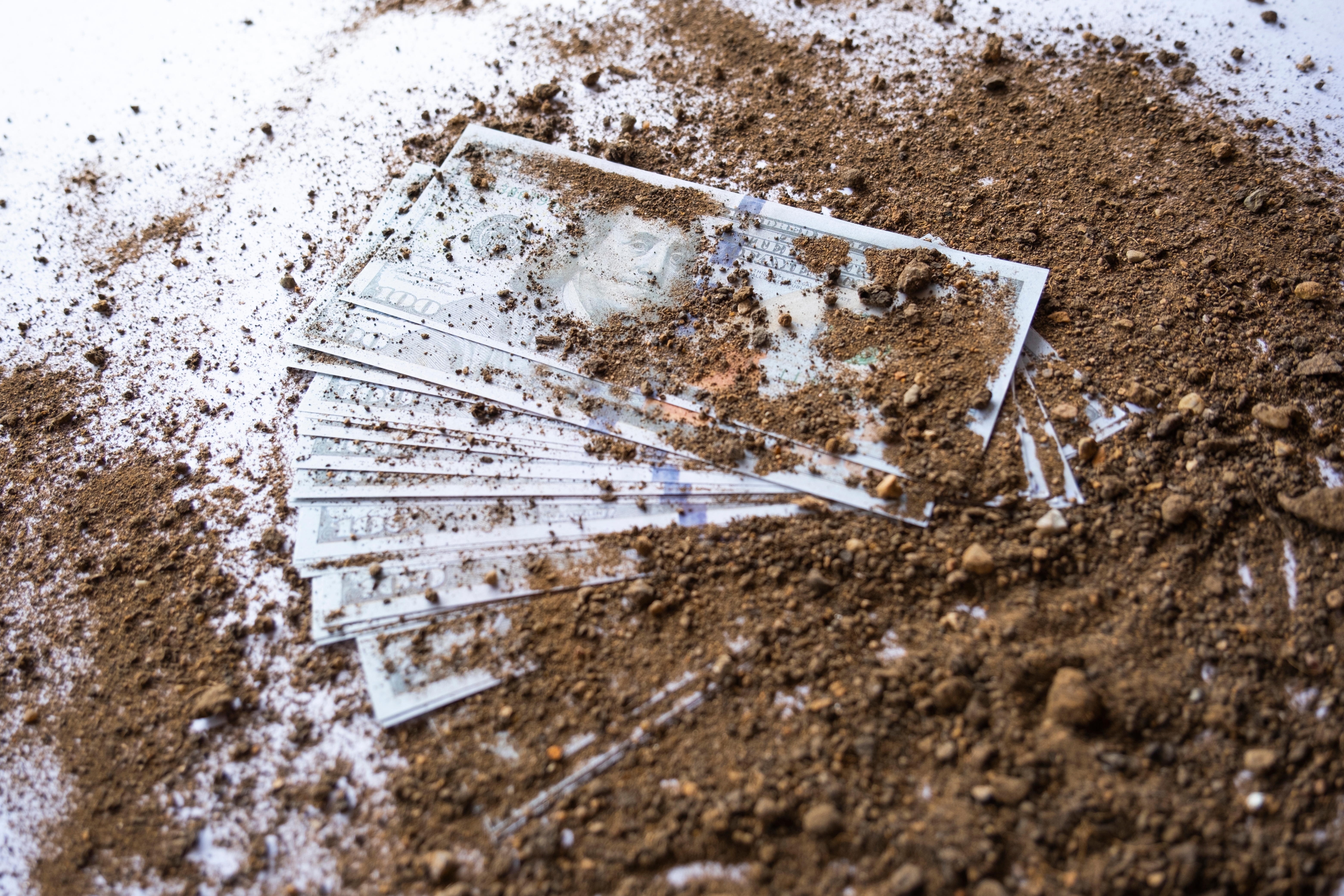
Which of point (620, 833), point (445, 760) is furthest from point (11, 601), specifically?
point (620, 833)

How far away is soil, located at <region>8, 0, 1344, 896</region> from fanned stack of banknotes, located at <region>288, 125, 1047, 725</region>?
76 millimetres

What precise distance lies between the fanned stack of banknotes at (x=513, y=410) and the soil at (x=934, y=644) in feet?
0.25

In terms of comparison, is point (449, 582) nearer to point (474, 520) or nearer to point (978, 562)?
point (474, 520)

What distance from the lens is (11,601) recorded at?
181 centimetres

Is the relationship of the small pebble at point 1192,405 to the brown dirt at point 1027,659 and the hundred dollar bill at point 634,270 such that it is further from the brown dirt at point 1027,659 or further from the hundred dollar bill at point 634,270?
the hundred dollar bill at point 634,270

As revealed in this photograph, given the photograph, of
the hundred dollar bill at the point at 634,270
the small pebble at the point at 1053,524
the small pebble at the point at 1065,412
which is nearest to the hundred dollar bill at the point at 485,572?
the hundred dollar bill at the point at 634,270

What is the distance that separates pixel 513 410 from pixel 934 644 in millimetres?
1133

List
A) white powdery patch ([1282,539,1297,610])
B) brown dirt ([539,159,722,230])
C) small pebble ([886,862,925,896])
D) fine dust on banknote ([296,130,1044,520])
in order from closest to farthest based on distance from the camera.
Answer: small pebble ([886,862,925,896]), white powdery patch ([1282,539,1297,610]), fine dust on banknote ([296,130,1044,520]), brown dirt ([539,159,722,230])

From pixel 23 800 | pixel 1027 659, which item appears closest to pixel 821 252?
pixel 1027 659

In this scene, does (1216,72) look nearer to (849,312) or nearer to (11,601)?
(849,312)

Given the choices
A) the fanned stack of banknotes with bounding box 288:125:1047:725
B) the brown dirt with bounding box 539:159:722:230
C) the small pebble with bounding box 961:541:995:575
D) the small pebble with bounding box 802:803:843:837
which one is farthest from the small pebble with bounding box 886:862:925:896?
the brown dirt with bounding box 539:159:722:230

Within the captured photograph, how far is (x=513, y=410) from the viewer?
1910mm

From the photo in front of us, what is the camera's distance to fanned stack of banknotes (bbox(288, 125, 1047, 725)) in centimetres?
168

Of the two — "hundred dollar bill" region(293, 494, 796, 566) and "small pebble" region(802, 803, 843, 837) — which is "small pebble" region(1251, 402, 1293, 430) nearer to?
"hundred dollar bill" region(293, 494, 796, 566)
